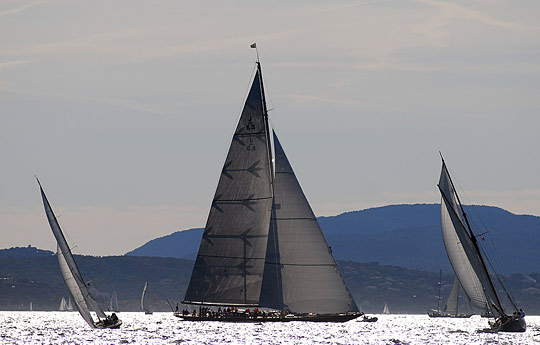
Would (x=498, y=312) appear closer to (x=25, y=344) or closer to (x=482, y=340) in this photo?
(x=482, y=340)

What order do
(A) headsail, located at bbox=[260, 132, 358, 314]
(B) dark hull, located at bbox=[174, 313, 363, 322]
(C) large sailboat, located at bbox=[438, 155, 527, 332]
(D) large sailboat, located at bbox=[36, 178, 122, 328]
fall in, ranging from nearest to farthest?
(D) large sailboat, located at bbox=[36, 178, 122, 328] < (A) headsail, located at bbox=[260, 132, 358, 314] < (B) dark hull, located at bbox=[174, 313, 363, 322] < (C) large sailboat, located at bbox=[438, 155, 527, 332]

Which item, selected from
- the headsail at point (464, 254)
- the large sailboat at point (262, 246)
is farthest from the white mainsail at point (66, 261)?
the headsail at point (464, 254)

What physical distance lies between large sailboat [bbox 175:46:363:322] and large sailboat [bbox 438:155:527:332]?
10.2m

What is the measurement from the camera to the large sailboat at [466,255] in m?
98.4

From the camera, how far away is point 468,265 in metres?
101

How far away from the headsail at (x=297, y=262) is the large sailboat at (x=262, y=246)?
79 millimetres

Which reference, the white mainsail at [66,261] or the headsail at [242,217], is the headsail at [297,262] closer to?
the headsail at [242,217]

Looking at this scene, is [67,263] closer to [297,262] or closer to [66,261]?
[66,261]

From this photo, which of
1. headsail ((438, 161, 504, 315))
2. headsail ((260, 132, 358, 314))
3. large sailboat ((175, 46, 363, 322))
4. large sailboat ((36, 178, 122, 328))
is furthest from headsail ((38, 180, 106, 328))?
headsail ((438, 161, 504, 315))

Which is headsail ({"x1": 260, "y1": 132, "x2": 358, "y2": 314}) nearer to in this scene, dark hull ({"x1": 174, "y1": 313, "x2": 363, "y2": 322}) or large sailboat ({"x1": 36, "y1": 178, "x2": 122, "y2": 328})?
dark hull ({"x1": 174, "y1": 313, "x2": 363, "y2": 322})

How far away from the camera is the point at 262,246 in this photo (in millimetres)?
101688

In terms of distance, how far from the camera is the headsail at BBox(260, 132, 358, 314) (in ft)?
316

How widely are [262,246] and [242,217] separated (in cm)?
295

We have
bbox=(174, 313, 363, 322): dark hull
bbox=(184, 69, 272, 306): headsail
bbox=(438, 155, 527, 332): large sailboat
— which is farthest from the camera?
bbox=(184, 69, 272, 306): headsail
